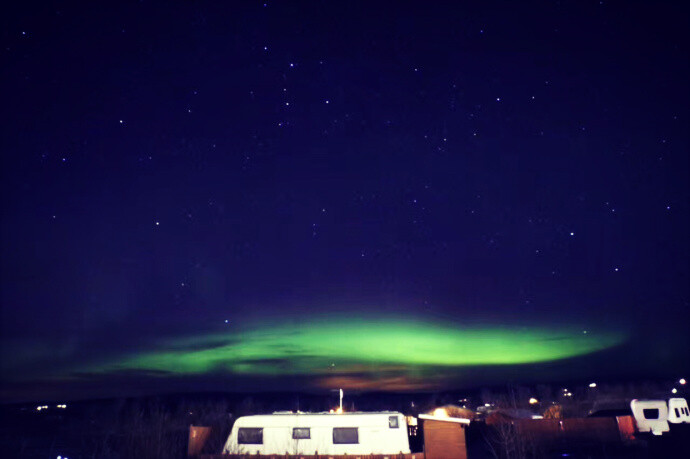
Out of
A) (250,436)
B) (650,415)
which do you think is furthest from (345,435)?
(650,415)

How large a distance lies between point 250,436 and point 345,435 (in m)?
3.94

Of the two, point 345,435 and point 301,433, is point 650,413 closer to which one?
point 345,435

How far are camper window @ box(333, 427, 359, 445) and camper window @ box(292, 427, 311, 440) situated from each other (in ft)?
3.61

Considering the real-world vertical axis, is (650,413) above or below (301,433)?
below

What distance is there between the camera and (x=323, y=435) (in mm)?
19547

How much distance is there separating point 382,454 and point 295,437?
3.62 metres

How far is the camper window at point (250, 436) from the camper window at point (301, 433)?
4.39 ft

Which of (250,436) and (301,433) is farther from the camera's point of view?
(250,436)

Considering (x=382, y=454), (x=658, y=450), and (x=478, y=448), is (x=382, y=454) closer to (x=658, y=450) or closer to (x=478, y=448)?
(x=478, y=448)

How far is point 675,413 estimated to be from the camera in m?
28.8

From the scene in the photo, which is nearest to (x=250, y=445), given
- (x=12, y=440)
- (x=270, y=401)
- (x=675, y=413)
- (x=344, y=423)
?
(x=344, y=423)

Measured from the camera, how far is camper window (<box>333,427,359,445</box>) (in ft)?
63.9

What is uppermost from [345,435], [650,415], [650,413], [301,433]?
[301,433]

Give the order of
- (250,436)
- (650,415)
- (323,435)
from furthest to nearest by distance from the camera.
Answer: (650,415)
(250,436)
(323,435)
